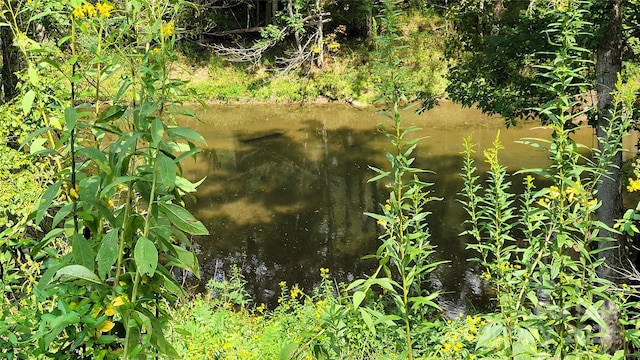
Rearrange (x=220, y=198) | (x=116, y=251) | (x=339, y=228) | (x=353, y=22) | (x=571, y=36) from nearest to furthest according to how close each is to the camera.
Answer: (x=116, y=251) < (x=571, y=36) < (x=339, y=228) < (x=220, y=198) < (x=353, y=22)

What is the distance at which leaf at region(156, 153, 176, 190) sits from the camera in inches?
46.8

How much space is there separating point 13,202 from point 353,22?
1528cm

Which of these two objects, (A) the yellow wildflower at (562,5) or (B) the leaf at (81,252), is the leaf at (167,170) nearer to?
(B) the leaf at (81,252)

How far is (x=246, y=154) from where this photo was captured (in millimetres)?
11680

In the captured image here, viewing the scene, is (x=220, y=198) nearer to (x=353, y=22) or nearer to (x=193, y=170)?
(x=193, y=170)

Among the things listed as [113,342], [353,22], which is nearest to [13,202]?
[113,342]

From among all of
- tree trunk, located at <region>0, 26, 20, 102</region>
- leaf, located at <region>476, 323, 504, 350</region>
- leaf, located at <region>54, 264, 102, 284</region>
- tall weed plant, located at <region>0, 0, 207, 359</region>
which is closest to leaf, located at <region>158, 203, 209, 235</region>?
tall weed plant, located at <region>0, 0, 207, 359</region>

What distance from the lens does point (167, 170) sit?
1.21 metres

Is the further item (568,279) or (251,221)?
(251,221)

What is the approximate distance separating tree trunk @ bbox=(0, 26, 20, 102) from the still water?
3062 millimetres

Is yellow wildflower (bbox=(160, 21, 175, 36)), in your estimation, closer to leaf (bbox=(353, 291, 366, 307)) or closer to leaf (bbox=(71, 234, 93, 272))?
leaf (bbox=(71, 234, 93, 272))

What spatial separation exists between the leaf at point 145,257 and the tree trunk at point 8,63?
4.04m

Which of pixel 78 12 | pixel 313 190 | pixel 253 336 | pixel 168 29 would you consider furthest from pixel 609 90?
pixel 313 190

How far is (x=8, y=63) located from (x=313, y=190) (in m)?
5.59
